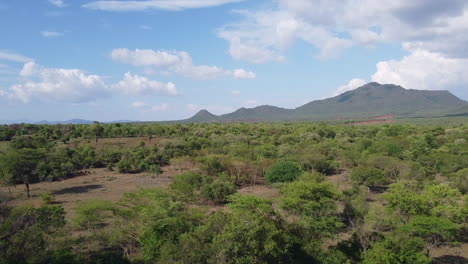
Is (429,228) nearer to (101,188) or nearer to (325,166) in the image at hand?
(325,166)

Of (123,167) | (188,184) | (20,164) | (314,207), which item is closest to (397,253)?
(314,207)

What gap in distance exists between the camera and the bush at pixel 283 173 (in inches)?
1075

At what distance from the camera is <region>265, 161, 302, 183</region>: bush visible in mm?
27297

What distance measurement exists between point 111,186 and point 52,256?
2047 cm

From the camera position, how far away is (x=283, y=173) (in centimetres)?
2800

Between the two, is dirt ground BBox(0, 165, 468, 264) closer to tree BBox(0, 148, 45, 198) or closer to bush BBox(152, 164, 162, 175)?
bush BBox(152, 164, 162, 175)

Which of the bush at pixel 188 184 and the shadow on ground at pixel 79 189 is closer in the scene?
the bush at pixel 188 184

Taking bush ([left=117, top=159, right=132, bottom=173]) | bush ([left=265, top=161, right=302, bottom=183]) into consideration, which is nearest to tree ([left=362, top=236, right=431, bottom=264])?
bush ([left=265, top=161, right=302, bottom=183])

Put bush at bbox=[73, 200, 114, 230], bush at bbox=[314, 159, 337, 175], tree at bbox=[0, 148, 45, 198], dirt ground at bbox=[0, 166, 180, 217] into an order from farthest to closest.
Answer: bush at bbox=[314, 159, 337, 175] < tree at bbox=[0, 148, 45, 198] < dirt ground at bbox=[0, 166, 180, 217] < bush at bbox=[73, 200, 114, 230]

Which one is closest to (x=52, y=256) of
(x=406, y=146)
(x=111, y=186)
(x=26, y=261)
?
(x=26, y=261)

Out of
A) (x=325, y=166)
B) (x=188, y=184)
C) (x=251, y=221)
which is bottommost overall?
(x=325, y=166)

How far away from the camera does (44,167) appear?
1323 inches

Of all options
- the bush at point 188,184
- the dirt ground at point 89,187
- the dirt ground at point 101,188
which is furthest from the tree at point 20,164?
the bush at point 188,184

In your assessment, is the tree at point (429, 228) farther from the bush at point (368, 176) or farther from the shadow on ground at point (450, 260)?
the bush at point (368, 176)
